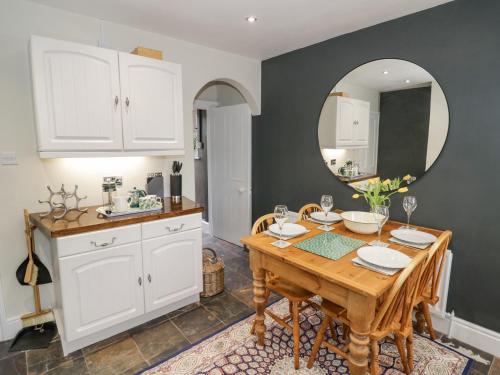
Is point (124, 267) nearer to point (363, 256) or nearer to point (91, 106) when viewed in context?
point (91, 106)

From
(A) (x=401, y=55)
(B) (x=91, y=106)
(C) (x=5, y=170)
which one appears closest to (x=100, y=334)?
(C) (x=5, y=170)

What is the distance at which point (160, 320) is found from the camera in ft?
7.79

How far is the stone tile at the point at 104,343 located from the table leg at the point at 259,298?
1.03 metres

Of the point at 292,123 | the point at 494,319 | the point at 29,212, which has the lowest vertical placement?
the point at 494,319

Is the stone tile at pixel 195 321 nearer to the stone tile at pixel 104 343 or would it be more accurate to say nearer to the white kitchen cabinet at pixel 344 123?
the stone tile at pixel 104 343

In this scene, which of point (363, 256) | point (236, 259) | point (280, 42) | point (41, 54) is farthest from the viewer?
point (236, 259)

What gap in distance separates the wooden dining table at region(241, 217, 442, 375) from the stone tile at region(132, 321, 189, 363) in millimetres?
614

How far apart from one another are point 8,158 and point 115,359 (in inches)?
64.2

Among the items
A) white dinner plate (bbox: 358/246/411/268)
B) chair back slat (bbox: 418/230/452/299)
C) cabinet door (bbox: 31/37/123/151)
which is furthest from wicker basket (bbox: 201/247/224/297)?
chair back slat (bbox: 418/230/452/299)

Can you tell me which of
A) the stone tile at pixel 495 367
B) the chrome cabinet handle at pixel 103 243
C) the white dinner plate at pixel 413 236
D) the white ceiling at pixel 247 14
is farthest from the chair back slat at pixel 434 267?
the chrome cabinet handle at pixel 103 243

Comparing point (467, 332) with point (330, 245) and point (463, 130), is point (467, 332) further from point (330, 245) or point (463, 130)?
point (463, 130)

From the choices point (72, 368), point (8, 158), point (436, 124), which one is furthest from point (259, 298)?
point (8, 158)

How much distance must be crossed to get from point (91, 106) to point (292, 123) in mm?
2028

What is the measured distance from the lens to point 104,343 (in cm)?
210
